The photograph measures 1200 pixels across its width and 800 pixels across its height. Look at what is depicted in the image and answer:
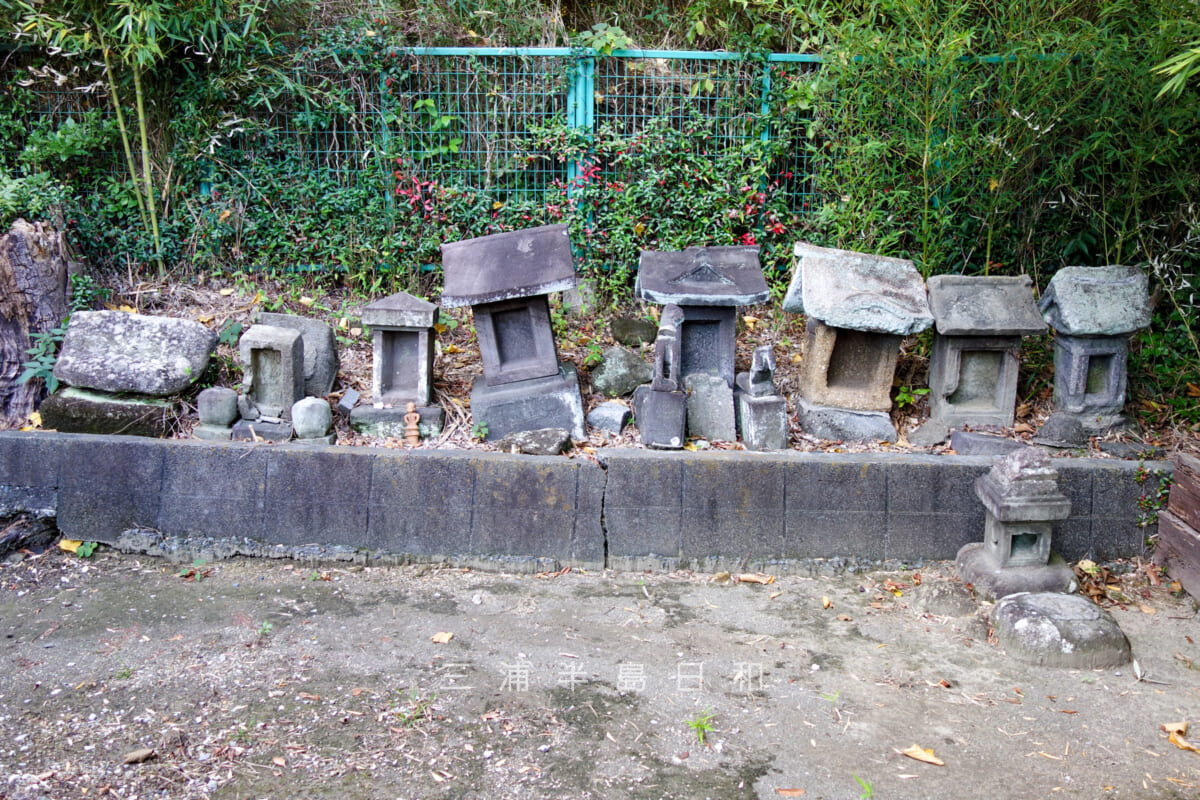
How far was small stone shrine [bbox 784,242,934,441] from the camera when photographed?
502cm

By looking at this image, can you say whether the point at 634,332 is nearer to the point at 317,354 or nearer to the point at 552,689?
the point at 317,354

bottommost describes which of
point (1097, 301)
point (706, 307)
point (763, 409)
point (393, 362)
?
point (763, 409)

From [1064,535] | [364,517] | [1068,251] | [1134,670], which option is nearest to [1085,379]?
[1064,535]

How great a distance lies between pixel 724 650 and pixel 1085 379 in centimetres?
283

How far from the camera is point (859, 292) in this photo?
16.7 feet

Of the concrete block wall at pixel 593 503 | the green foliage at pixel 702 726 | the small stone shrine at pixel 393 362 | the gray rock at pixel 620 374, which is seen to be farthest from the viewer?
the gray rock at pixel 620 374

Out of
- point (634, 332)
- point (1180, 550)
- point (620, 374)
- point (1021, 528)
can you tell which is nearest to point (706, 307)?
point (620, 374)

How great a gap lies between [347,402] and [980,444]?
11.9 ft

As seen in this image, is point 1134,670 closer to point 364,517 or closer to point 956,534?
point 956,534

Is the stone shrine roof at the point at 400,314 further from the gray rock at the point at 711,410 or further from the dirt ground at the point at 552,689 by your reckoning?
the gray rock at the point at 711,410

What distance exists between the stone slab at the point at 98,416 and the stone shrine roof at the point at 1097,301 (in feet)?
16.9

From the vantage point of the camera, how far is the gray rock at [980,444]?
16.3 feet

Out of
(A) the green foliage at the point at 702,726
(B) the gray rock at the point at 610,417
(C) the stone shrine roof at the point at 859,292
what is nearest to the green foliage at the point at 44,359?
(B) the gray rock at the point at 610,417

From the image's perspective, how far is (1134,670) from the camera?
3.82 meters
